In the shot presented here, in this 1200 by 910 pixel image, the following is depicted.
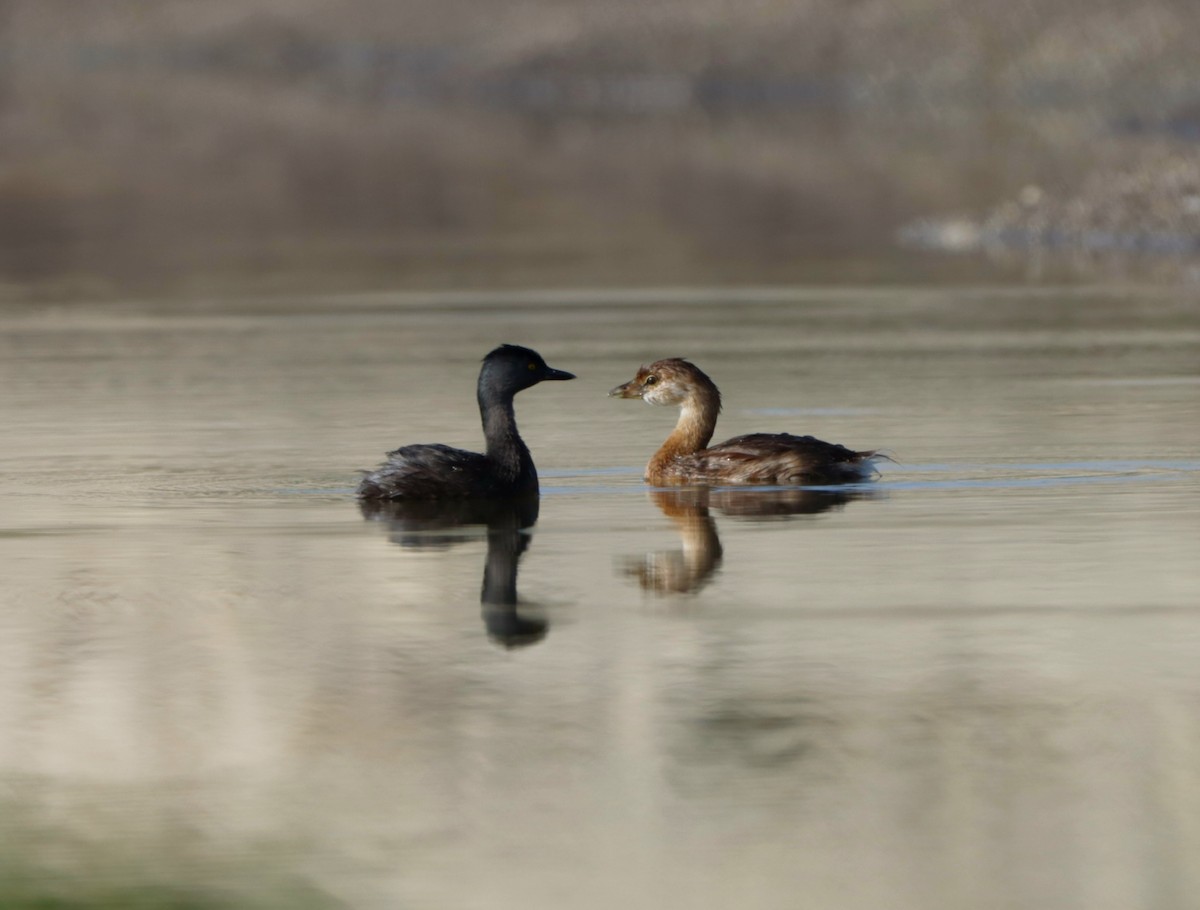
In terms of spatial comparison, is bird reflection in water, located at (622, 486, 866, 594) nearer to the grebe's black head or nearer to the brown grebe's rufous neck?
the brown grebe's rufous neck

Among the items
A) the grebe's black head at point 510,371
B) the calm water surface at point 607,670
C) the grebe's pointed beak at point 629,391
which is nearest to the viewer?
the calm water surface at point 607,670

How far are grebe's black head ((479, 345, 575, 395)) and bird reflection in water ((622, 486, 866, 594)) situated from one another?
102 centimetres

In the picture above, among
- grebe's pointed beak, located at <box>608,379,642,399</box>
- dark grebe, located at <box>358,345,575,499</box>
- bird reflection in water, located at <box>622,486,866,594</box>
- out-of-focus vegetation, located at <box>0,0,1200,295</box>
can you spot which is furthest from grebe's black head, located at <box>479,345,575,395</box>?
out-of-focus vegetation, located at <box>0,0,1200,295</box>

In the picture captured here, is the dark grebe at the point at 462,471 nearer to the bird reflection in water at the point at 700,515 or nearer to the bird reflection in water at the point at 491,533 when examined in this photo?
the bird reflection in water at the point at 491,533

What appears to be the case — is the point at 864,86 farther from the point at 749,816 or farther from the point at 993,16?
the point at 749,816

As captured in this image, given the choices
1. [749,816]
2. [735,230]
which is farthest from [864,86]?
[749,816]

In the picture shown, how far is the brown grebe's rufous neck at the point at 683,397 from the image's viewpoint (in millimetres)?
16109

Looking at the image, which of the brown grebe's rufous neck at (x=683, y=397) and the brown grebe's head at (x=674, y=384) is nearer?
the brown grebe's rufous neck at (x=683, y=397)

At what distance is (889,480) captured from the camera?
15688 millimetres

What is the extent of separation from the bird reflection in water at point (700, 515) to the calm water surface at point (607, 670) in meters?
0.04

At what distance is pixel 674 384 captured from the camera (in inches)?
646

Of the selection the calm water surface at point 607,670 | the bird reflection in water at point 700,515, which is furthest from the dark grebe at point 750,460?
the calm water surface at point 607,670

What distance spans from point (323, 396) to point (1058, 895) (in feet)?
45.3

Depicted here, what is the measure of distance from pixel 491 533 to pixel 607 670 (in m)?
3.73
